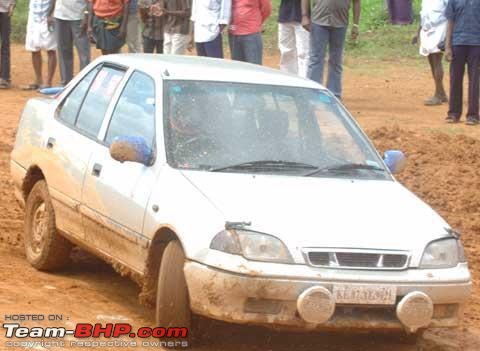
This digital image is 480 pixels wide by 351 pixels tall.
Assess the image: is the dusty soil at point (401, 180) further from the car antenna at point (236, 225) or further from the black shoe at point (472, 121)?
the car antenna at point (236, 225)

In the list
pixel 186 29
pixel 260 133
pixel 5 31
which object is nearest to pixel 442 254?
pixel 260 133

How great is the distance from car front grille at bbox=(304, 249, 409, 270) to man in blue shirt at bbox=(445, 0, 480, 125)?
9.05m

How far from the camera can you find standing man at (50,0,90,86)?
55.6 feet

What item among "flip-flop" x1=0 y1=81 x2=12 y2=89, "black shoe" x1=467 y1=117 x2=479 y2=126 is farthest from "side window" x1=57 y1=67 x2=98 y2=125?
"flip-flop" x1=0 y1=81 x2=12 y2=89

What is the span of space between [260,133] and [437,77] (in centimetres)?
1019

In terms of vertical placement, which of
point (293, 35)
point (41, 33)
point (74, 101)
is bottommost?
point (41, 33)

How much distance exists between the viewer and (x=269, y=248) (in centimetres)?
638

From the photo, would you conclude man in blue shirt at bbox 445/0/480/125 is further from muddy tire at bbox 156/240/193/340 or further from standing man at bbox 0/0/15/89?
muddy tire at bbox 156/240/193/340

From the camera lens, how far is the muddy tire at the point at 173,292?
6625 millimetres

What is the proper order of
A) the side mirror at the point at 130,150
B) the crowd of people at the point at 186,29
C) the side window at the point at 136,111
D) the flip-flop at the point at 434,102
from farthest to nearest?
1. the flip-flop at the point at 434,102
2. the crowd of people at the point at 186,29
3. the side window at the point at 136,111
4. the side mirror at the point at 130,150

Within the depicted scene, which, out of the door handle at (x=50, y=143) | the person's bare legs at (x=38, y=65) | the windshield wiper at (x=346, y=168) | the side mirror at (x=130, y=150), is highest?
the side mirror at (x=130, y=150)

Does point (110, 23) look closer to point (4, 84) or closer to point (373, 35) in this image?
point (4, 84)

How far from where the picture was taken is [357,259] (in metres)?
6.45

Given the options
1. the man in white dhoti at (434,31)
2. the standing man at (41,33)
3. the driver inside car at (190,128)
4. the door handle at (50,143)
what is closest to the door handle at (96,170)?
the driver inside car at (190,128)
